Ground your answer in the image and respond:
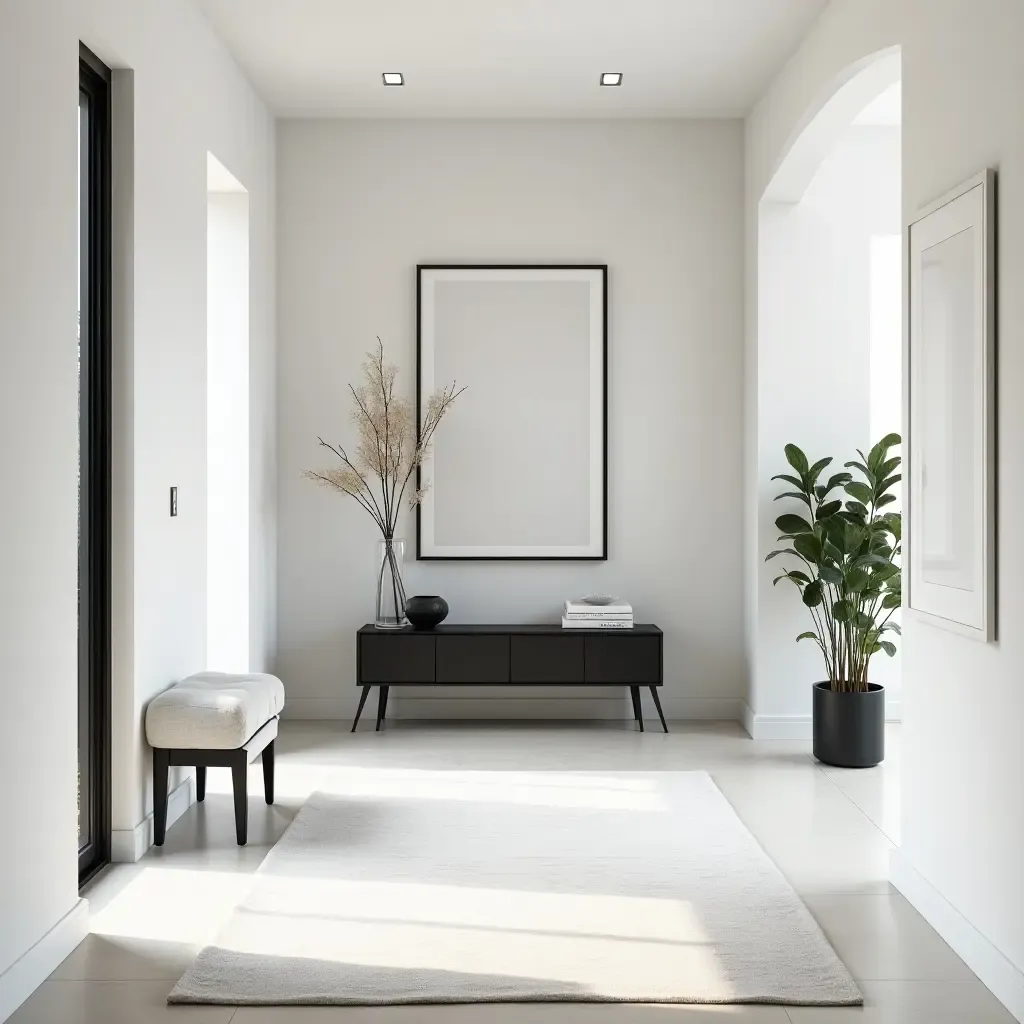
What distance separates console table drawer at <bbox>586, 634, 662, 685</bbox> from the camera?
4.97 m

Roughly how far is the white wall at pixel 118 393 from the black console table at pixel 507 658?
1.93 feet

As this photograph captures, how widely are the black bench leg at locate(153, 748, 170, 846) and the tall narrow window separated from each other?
6.2 inches

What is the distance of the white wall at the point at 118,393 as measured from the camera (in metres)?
2.41

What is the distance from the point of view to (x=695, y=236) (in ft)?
17.4

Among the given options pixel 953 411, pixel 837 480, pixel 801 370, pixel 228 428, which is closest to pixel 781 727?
pixel 837 480

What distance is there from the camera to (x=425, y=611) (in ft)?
16.4

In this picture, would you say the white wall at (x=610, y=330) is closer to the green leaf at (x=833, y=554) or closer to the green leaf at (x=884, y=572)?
the green leaf at (x=833, y=554)

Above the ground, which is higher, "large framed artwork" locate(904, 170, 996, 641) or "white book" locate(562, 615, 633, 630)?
"large framed artwork" locate(904, 170, 996, 641)

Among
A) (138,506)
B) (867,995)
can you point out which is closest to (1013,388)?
(867,995)

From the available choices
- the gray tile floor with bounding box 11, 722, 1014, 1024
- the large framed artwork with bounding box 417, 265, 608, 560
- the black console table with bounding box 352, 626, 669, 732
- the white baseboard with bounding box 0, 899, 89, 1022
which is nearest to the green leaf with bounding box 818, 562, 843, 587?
the gray tile floor with bounding box 11, 722, 1014, 1024

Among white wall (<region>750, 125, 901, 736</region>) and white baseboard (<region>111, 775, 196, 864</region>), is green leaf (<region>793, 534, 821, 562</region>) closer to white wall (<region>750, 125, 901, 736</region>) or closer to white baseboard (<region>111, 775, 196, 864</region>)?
white wall (<region>750, 125, 901, 736</region>)

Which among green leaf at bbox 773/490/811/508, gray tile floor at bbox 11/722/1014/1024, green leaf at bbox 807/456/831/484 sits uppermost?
green leaf at bbox 807/456/831/484

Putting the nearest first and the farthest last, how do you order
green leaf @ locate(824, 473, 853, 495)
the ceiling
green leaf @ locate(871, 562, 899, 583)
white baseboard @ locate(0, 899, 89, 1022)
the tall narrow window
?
white baseboard @ locate(0, 899, 89, 1022), the tall narrow window, the ceiling, green leaf @ locate(871, 562, 899, 583), green leaf @ locate(824, 473, 853, 495)

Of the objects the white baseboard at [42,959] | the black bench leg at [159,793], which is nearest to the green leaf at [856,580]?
the black bench leg at [159,793]
